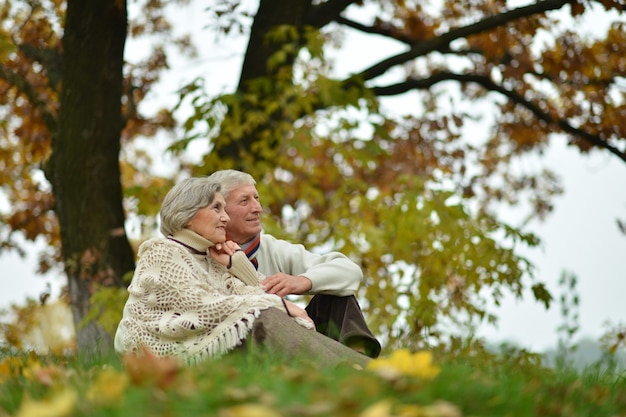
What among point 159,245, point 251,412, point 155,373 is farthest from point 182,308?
point 251,412

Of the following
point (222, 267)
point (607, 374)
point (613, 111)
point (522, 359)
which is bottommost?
point (522, 359)

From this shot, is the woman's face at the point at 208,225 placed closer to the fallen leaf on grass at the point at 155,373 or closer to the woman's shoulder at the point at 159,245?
the woman's shoulder at the point at 159,245

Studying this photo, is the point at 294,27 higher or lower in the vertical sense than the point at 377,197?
higher

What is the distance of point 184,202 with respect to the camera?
13.1 ft

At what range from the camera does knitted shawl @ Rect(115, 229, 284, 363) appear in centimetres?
357

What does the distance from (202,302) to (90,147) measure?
14.4ft

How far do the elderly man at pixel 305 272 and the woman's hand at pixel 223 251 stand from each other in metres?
0.27

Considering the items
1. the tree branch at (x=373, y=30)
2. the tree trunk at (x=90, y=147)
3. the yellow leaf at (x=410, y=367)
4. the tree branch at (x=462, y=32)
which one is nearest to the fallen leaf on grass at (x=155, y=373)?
the yellow leaf at (x=410, y=367)

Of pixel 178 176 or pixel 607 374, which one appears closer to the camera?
pixel 607 374

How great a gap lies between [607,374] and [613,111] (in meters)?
5.70

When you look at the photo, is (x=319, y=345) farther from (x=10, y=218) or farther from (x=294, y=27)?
(x=10, y=218)

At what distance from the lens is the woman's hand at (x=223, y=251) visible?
400 cm

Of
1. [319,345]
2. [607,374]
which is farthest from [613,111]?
[319,345]

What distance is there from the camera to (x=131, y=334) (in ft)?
12.4
